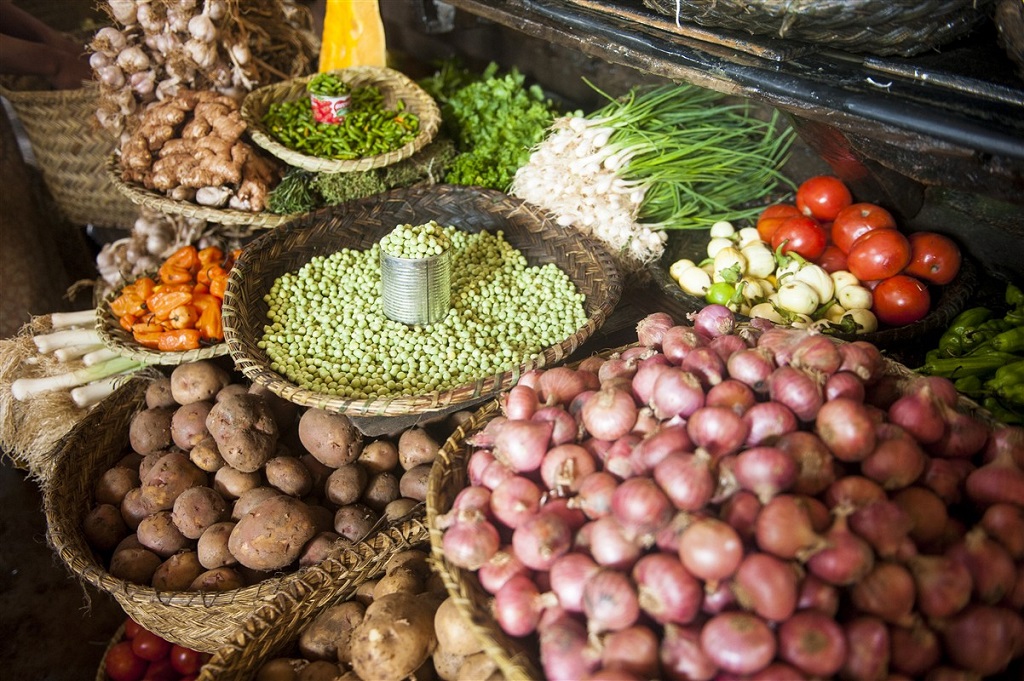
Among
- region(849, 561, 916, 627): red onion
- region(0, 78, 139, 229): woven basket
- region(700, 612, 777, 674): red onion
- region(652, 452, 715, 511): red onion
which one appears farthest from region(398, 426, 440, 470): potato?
region(0, 78, 139, 229): woven basket

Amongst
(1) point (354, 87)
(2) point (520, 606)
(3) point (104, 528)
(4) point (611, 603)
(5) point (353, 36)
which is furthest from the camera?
(5) point (353, 36)

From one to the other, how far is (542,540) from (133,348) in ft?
7.37

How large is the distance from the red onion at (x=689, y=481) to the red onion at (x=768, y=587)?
0.15 meters

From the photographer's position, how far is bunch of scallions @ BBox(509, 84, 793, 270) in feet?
10.1

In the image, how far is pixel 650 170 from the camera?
3229 millimetres

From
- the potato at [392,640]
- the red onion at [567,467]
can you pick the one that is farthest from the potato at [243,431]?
the red onion at [567,467]

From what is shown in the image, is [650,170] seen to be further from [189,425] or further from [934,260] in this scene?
[189,425]

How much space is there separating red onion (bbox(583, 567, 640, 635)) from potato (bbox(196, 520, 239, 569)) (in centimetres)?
143

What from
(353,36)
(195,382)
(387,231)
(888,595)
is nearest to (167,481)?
(195,382)

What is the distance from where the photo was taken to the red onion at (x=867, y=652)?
3.95 ft

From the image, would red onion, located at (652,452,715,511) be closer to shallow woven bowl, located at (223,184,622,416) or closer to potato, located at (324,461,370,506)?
shallow woven bowl, located at (223,184,622,416)

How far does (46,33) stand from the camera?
4305 millimetres

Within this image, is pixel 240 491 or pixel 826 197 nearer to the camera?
pixel 240 491

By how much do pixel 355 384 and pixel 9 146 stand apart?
10.4 feet
